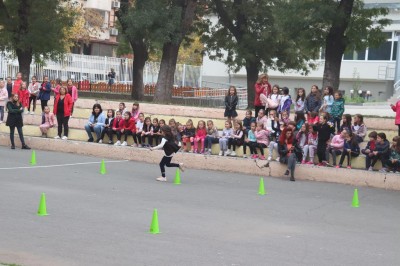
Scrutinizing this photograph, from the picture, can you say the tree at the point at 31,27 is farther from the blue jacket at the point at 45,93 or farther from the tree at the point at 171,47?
→ the blue jacket at the point at 45,93

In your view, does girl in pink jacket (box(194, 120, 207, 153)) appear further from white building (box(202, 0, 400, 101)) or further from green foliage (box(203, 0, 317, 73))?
white building (box(202, 0, 400, 101))

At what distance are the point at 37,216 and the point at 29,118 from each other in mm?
16873

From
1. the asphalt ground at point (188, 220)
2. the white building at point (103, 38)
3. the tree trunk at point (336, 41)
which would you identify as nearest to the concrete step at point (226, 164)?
Answer: the asphalt ground at point (188, 220)

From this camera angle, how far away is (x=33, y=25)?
34406 millimetres

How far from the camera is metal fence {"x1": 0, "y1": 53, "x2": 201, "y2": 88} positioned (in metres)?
42.5

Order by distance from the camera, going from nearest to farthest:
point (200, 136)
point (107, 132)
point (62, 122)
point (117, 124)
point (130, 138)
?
point (200, 136), point (117, 124), point (130, 138), point (107, 132), point (62, 122)

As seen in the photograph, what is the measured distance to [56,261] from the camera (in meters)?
9.55

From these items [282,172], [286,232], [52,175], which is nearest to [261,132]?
[282,172]

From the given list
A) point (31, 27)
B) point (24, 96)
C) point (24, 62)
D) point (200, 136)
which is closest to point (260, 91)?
point (200, 136)

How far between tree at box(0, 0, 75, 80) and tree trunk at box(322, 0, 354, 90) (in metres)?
12.9

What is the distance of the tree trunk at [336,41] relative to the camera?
26922 mm

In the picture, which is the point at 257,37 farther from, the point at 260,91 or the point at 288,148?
the point at 288,148

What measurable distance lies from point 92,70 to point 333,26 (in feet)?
67.8

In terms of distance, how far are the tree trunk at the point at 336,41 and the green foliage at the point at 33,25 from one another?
1286 cm
